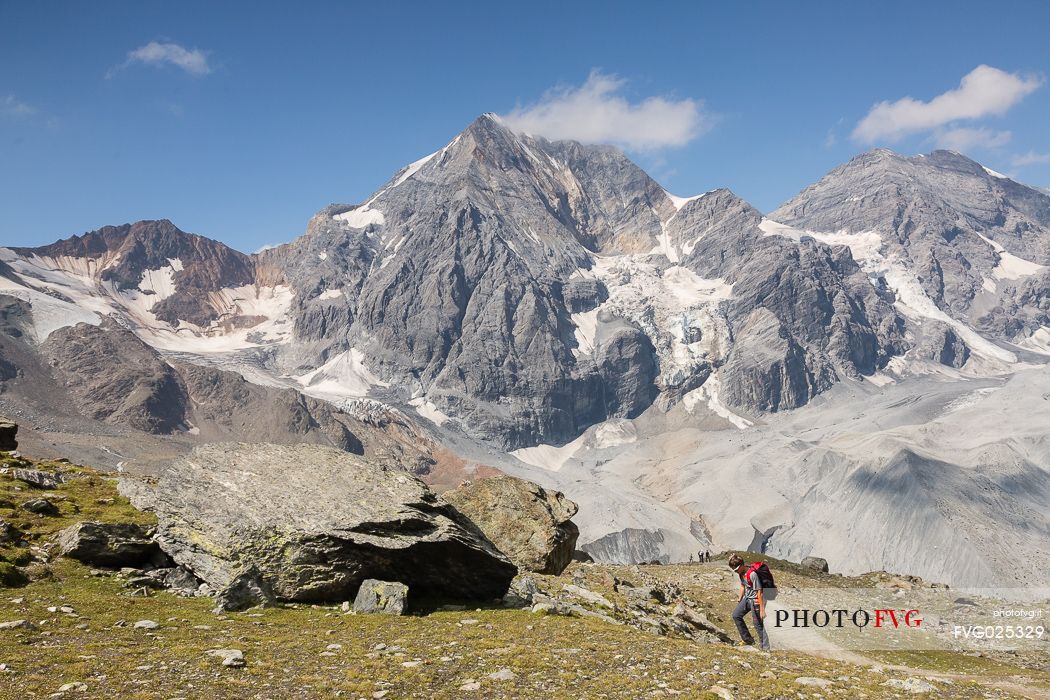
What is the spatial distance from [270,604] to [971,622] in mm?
41551

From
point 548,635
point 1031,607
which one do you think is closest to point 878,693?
point 548,635

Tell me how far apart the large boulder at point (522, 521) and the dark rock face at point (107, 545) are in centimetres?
1279

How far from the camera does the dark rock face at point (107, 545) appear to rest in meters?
19.2

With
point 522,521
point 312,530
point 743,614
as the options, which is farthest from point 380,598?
point 522,521

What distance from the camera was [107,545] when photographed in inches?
767

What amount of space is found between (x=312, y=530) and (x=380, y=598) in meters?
2.76

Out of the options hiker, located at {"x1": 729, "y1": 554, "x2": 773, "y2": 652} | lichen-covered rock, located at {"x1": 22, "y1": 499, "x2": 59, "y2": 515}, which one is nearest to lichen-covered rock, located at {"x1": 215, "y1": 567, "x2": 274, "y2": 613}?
lichen-covered rock, located at {"x1": 22, "y1": 499, "x2": 59, "y2": 515}

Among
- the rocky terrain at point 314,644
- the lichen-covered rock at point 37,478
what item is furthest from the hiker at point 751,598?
the lichen-covered rock at point 37,478

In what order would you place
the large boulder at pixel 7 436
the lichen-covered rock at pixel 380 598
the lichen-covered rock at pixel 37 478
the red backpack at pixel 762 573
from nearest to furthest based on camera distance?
the lichen-covered rock at pixel 380 598 < the red backpack at pixel 762 573 < the lichen-covered rock at pixel 37 478 < the large boulder at pixel 7 436

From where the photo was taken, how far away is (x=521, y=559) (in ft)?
96.6

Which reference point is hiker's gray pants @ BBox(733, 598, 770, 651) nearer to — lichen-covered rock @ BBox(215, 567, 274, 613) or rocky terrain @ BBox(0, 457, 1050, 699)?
rocky terrain @ BBox(0, 457, 1050, 699)

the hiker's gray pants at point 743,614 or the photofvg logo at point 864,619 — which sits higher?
the hiker's gray pants at point 743,614

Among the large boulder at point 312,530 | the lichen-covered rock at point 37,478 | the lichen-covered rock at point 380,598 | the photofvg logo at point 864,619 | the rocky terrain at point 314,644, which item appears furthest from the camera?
the photofvg logo at point 864,619

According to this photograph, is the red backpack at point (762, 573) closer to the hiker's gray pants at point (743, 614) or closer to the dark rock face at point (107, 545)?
the hiker's gray pants at point (743, 614)
